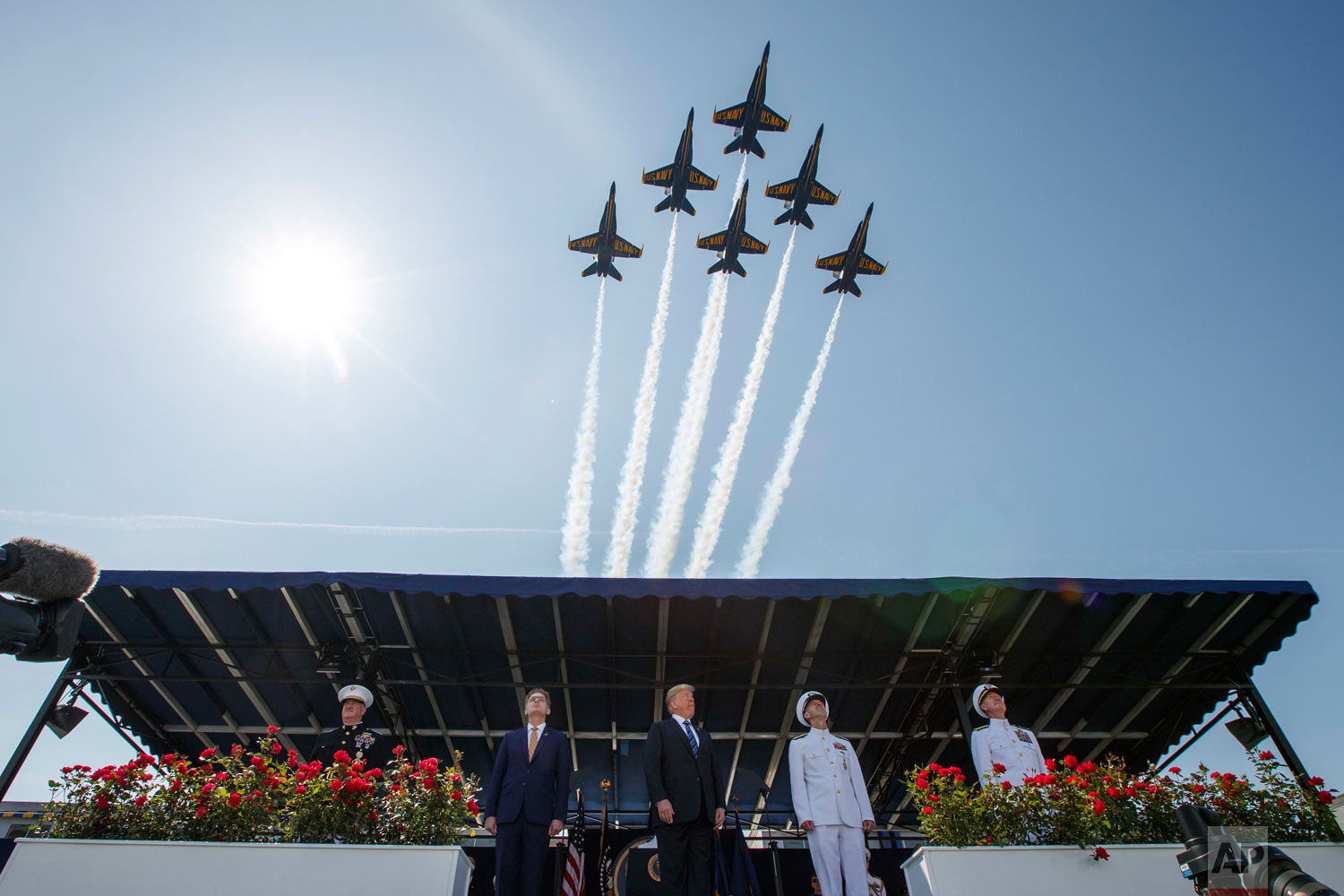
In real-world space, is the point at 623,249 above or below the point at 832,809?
above

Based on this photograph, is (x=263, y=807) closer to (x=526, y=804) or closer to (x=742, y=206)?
(x=526, y=804)

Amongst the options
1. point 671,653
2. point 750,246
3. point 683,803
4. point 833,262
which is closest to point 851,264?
point 833,262

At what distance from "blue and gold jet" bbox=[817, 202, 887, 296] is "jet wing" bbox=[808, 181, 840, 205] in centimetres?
246

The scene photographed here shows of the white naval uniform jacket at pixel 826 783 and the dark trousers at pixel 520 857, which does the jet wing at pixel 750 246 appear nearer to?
the white naval uniform jacket at pixel 826 783

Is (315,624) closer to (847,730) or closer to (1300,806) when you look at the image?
(847,730)

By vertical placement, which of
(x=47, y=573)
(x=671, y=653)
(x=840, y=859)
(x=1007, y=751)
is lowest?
(x=47, y=573)

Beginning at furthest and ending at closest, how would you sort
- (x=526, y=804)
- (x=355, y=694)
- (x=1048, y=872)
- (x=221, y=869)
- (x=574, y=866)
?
(x=355, y=694) → (x=574, y=866) → (x=526, y=804) → (x=1048, y=872) → (x=221, y=869)

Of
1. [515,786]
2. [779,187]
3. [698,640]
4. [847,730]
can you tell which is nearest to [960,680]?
[847,730]

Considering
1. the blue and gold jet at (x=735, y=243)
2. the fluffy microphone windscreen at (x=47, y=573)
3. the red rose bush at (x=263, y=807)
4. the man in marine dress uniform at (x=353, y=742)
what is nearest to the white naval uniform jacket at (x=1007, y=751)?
the red rose bush at (x=263, y=807)

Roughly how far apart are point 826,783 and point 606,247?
25.2 metres

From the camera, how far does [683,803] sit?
16.2ft

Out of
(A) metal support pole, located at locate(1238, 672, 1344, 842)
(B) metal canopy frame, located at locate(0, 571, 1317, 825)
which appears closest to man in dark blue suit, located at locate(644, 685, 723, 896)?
(B) metal canopy frame, located at locate(0, 571, 1317, 825)

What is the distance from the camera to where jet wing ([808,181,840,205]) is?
29.4m

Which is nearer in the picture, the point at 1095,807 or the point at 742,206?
the point at 1095,807
